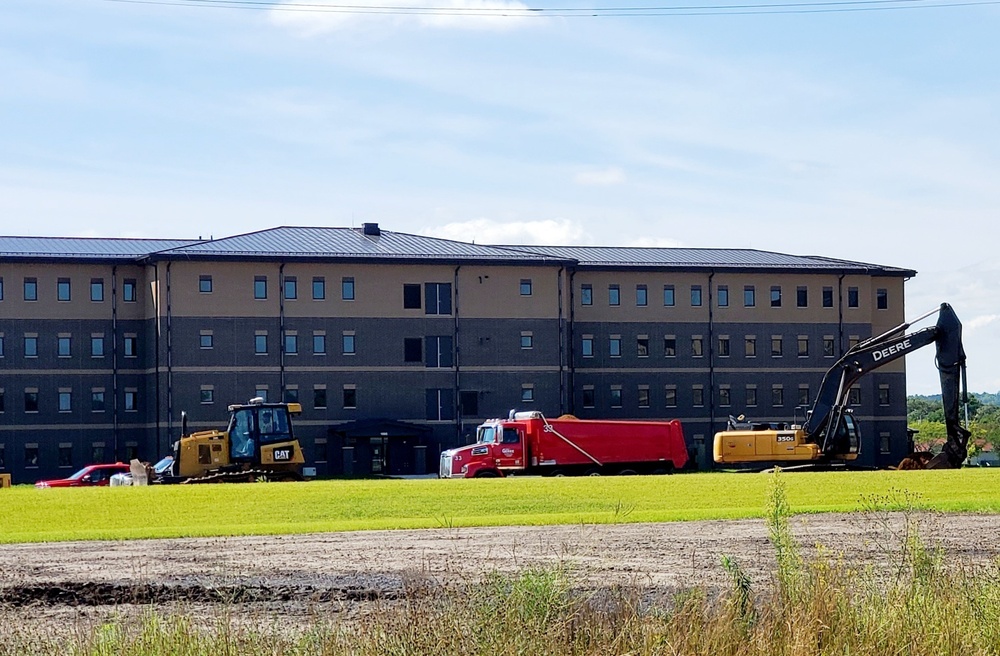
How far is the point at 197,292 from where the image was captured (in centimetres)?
7544

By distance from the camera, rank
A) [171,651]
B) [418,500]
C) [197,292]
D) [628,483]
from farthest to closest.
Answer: [197,292]
[628,483]
[418,500]
[171,651]

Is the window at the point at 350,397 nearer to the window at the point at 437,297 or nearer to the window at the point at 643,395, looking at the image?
the window at the point at 437,297

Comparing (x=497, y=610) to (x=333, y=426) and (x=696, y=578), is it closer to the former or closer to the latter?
(x=696, y=578)

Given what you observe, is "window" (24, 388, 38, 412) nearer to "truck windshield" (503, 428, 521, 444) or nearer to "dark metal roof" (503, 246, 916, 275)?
"dark metal roof" (503, 246, 916, 275)

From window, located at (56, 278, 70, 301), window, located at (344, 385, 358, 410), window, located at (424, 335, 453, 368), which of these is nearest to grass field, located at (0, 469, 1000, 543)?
window, located at (424, 335, 453, 368)

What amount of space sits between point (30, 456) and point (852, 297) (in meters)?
47.4

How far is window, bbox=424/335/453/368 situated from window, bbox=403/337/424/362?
28 cm

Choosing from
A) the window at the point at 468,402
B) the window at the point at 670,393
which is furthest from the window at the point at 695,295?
the window at the point at 468,402

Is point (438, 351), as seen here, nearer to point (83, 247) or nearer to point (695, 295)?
point (695, 295)

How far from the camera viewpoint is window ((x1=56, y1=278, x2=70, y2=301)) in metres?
77.4

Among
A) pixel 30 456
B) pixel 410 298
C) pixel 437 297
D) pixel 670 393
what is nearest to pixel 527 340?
pixel 437 297

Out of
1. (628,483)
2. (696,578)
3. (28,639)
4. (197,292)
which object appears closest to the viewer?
(28,639)

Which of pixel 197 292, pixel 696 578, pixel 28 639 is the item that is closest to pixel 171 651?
pixel 28 639

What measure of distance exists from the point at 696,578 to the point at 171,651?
27.2 ft
